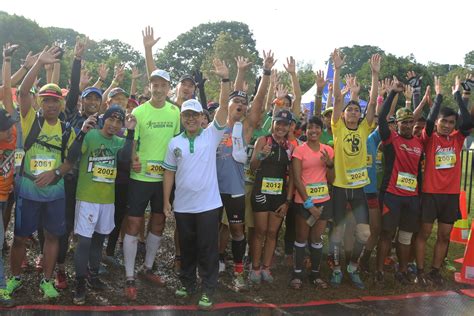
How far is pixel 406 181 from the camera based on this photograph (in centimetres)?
514

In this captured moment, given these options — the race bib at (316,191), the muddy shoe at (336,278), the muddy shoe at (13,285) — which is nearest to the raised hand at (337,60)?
the race bib at (316,191)

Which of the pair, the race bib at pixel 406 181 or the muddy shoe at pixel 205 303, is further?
the race bib at pixel 406 181

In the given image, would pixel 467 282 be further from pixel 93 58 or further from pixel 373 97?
pixel 93 58

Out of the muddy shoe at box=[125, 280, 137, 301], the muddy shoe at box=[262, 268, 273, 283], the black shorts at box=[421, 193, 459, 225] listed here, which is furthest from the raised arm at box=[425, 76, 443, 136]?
the muddy shoe at box=[125, 280, 137, 301]

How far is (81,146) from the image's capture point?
407cm

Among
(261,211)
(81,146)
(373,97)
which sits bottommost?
(261,211)

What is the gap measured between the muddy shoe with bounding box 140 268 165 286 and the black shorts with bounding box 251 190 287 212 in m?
1.35

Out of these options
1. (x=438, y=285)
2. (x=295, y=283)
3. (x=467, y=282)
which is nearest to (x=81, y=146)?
(x=295, y=283)

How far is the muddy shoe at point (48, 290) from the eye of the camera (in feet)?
13.3

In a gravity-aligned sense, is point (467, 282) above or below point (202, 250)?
below

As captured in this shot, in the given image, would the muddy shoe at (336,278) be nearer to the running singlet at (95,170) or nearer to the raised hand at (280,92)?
the raised hand at (280,92)

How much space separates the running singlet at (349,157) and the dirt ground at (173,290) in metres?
1.25

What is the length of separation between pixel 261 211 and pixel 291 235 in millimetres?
1080

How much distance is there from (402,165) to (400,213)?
0.60 m
